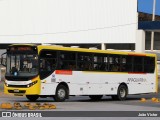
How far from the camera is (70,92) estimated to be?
27281 millimetres

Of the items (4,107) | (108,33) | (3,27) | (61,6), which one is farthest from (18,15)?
(4,107)

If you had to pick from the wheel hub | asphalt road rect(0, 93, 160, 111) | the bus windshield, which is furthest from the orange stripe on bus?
asphalt road rect(0, 93, 160, 111)

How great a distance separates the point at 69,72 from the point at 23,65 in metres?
2.51

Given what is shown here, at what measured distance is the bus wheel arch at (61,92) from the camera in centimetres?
2667

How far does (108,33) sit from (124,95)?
45.6 meters

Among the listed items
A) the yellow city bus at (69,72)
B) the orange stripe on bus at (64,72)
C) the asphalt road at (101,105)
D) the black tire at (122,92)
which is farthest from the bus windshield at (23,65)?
the black tire at (122,92)

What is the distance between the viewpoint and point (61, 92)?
2684 centimetres

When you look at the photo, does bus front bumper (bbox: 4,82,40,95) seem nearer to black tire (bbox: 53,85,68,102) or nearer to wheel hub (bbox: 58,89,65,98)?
black tire (bbox: 53,85,68,102)

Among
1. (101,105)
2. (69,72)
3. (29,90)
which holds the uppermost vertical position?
(69,72)

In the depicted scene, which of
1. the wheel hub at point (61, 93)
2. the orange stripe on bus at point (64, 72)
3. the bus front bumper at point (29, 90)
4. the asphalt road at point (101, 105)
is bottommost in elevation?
the asphalt road at point (101, 105)

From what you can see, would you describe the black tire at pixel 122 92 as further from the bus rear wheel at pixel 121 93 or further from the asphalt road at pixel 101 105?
the asphalt road at pixel 101 105

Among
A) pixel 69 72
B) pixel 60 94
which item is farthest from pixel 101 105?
pixel 69 72

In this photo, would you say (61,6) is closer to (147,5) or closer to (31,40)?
(31,40)

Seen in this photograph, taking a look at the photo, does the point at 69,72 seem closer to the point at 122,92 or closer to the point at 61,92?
the point at 61,92
